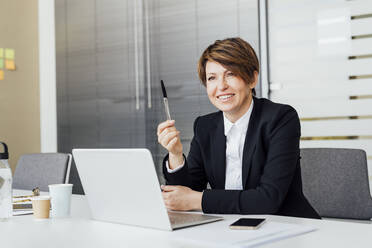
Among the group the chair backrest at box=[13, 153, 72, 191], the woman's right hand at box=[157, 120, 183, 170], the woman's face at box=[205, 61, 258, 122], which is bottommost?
the chair backrest at box=[13, 153, 72, 191]

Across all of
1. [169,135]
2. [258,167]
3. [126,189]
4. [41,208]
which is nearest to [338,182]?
[258,167]

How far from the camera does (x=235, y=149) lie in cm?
166

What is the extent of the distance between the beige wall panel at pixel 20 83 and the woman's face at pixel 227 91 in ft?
9.56

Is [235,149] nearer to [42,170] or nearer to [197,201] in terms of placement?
[197,201]

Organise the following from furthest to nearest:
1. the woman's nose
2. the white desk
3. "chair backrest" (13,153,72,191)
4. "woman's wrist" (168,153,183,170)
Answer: "chair backrest" (13,153,72,191), the woman's nose, "woman's wrist" (168,153,183,170), the white desk

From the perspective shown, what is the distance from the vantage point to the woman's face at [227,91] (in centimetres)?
166

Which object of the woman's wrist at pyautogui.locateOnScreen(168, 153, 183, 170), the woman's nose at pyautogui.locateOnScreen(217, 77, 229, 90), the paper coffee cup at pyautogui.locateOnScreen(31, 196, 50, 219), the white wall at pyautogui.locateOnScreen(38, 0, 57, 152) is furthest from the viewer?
the white wall at pyautogui.locateOnScreen(38, 0, 57, 152)

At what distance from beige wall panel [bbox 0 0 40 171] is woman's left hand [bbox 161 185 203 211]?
10.1ft

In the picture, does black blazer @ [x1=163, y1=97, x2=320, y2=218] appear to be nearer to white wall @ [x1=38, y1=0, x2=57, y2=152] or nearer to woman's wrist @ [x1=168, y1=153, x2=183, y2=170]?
woman's wrist @ [x1=168, y1=153, x2=183, y2=170]

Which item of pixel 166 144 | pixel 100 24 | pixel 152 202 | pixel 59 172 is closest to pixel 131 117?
pixel 100 24

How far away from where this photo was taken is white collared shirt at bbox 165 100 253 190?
1649mm

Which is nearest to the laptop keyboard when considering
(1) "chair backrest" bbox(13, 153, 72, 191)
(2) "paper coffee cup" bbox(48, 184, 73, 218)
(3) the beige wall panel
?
(2) "paper coffee cup" bbox(48, 184, 73, 218)

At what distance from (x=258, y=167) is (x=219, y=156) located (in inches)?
6.3

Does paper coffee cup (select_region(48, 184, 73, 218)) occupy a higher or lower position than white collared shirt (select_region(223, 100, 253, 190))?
lower
